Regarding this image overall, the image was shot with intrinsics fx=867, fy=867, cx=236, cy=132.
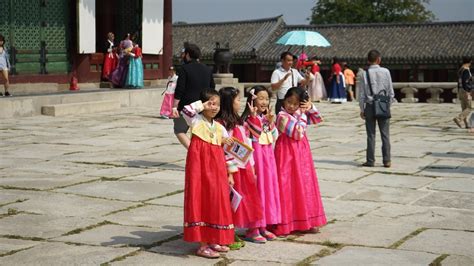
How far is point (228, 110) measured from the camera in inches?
252

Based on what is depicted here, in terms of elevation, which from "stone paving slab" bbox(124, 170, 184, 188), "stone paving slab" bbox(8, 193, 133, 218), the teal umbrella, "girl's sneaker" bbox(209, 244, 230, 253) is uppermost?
the teal umbrella

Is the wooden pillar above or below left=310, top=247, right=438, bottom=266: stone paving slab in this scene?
above

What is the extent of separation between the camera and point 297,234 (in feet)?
22.4

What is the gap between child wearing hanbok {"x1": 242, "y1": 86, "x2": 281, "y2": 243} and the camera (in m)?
6.54

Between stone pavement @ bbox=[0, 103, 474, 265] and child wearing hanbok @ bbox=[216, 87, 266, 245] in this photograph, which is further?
child wearing hanbok @ bbox=[216, 87, 266, 245]

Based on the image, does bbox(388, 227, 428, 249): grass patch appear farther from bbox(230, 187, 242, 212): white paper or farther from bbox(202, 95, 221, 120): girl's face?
bbox(202, 95, 221, 120): girl's face

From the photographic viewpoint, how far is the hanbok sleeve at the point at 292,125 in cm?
686

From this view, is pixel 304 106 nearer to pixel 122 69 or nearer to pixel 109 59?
pixel 122 69

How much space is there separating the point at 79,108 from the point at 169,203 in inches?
423

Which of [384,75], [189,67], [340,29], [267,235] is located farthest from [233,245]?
[340,29]

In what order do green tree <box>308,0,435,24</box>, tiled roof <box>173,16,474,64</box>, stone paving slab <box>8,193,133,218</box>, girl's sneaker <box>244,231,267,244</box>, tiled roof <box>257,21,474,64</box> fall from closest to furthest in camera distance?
girl's sneaker <box>244,231,267,244</box>, stone paving slab <box>8,193,133,218</box>, tiled roof <box>257,21,474,64</box>, tiled roof <box>173,16,474,64</box>, green tree <box>308,0,435,24</box>

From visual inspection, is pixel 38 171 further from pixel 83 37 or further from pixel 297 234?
pixel 83 37

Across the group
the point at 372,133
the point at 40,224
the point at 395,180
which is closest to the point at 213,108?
the point at 40,224

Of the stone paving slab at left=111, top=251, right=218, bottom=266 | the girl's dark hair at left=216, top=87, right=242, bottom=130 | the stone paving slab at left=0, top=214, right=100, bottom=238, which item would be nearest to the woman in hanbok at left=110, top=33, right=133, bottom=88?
the stone paving slab at left=0, top=214, right=100, bottom=238
